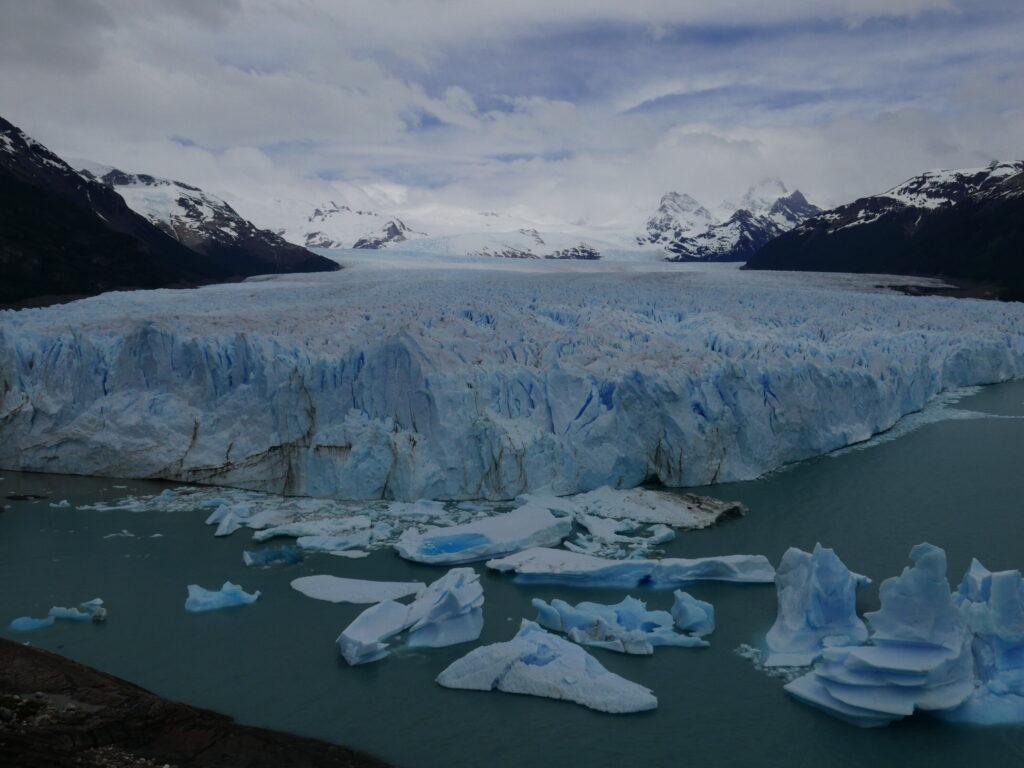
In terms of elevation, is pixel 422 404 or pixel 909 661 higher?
pixel 422 404

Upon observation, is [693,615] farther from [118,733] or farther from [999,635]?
[118,733]

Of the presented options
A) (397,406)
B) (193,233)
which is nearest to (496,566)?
(397,406)

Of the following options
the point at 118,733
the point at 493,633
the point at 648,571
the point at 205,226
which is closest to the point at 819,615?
the point at 648,571

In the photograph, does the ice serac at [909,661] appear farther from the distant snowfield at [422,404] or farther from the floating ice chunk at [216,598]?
the distant snowfield at [422,404]

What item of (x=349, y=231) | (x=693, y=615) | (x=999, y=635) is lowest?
(x=693, y=615)

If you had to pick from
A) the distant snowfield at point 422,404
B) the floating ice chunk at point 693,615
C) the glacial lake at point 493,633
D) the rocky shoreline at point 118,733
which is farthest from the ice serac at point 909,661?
the distant snowfield at point 422,404

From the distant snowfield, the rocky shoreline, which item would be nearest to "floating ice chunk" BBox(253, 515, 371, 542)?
the distant snowfield

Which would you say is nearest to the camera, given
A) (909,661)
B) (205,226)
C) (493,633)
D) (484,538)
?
(909,661)
